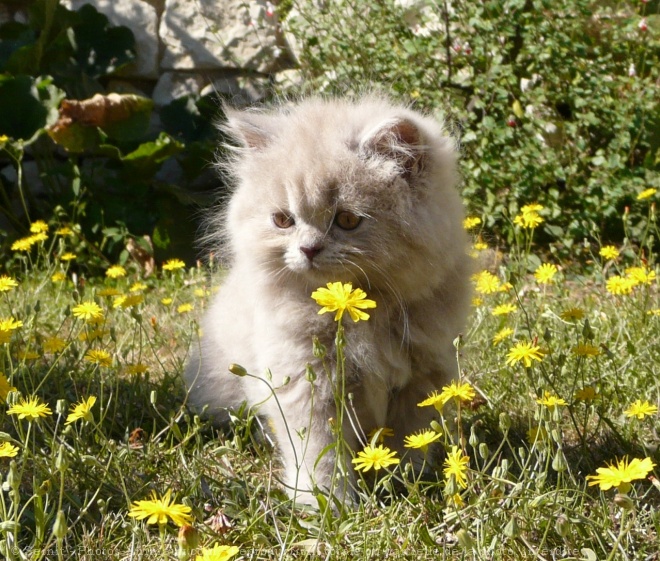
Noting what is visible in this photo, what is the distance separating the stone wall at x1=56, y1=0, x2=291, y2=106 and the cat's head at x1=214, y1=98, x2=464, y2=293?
3.17m

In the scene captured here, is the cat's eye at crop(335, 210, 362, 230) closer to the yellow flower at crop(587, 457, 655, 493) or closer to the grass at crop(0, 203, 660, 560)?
the grass at crop(0, 203, 660, 560)

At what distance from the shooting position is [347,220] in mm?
2119

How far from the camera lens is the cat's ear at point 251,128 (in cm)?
237

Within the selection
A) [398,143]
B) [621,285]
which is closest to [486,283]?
[621,285]

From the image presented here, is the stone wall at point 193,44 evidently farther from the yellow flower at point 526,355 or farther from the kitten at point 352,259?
the yellow flower at point 526,355

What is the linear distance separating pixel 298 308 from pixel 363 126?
1.73ft

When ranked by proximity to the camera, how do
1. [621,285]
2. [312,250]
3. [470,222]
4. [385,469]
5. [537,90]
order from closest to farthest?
[385,469], [312,250], [621,285], [470,222], [537,90]

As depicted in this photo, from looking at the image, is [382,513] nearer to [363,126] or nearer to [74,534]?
[74,534]

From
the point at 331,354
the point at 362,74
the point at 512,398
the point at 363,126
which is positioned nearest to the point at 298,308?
the point at 331,354

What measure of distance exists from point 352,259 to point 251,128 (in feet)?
1.80

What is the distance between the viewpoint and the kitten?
2.12 metres

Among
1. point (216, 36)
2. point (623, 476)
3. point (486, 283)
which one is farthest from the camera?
point (216, 36)

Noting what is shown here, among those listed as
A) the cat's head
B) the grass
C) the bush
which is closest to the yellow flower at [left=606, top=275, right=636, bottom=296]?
the grass

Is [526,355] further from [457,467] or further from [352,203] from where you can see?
[352,203]
